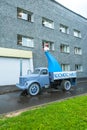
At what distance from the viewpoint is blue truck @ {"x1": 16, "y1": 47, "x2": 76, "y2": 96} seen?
40.4ft

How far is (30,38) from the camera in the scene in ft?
64.8

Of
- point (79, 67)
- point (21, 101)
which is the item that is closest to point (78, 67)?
point (79, 67)

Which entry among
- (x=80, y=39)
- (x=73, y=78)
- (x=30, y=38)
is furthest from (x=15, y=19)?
(x=80, y=39)

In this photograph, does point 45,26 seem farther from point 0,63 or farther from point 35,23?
point 0,63

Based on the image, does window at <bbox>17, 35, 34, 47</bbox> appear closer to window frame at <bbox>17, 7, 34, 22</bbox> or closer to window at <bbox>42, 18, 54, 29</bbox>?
window frame at <bbox>17, 7, 34, 22</bbox>

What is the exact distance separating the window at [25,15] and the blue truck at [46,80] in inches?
286

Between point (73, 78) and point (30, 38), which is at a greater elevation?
point (30, 38)

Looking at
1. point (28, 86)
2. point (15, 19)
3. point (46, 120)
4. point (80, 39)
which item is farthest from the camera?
point (80, 39)

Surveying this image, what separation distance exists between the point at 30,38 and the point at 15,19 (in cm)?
281

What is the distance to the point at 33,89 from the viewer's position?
40.4ft

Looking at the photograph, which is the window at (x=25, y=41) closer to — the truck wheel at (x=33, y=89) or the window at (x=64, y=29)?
the window at (x=64, y=29)

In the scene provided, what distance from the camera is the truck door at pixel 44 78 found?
513 inches

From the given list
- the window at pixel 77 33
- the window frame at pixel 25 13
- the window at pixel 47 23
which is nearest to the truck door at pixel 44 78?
the window frame at pixel 25 13

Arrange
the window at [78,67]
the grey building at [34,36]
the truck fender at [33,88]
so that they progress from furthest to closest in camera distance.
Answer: the window at [78,67], the grey building at [34,36], the truck fender at [33,88]
